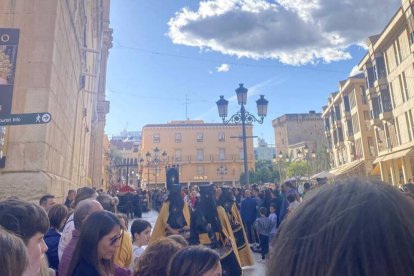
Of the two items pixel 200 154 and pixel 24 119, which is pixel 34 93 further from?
pixel 200 154

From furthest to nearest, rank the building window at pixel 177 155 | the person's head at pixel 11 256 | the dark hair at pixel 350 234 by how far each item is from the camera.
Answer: the building window at pixel 177 155
the person's head at pixel 11 256
the dark hair at pixel 350 234

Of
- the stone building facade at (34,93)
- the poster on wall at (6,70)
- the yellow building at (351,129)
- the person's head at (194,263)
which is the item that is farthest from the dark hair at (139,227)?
the yellow building at (351,129)

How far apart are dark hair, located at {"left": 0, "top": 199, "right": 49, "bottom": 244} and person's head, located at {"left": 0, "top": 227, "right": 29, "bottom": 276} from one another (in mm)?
879

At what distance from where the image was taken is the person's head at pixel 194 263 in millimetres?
2213

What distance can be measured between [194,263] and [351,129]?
141ft

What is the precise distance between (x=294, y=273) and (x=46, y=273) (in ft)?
6.53

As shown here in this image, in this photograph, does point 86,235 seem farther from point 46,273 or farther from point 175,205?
point 175,205

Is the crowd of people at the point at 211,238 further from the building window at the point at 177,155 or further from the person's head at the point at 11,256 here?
the building window at the point at 177,155

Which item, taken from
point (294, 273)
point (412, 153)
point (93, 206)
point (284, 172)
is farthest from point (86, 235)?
point (284, 172)

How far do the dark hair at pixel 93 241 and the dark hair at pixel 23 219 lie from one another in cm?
45

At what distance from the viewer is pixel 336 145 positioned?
47.2 m

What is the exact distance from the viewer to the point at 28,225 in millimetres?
2080

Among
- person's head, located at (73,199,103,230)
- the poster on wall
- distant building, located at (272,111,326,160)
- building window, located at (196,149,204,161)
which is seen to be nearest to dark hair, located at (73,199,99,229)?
person's head, located at (73,199,103,230)

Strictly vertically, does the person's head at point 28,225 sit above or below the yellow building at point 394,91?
below
